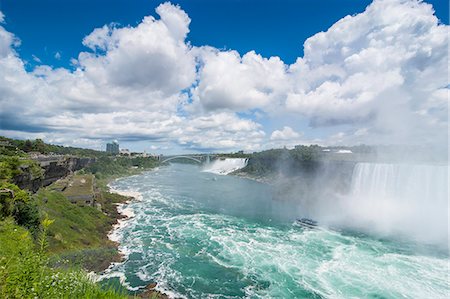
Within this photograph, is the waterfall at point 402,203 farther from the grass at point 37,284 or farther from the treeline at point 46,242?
the grass at point 37,284

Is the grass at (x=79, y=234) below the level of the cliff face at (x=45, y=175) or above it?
below

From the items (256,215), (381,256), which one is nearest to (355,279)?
(381,256)

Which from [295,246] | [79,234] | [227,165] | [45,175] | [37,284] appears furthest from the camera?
[227,165]

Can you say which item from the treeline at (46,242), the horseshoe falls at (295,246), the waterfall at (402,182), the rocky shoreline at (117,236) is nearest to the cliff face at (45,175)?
the treeline at (46,242)

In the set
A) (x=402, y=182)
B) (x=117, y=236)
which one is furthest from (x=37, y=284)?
(x=402, y=182)

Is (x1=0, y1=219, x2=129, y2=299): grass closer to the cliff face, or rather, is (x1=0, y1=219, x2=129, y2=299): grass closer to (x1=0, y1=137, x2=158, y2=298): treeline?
(x1=0, y1=137, x2=158, y2=298): treeline

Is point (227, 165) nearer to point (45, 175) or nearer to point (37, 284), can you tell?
point (45, 175)
